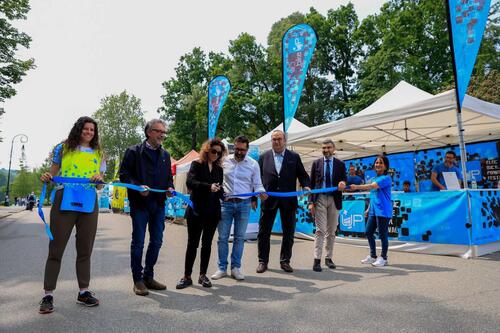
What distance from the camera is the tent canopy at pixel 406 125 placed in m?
7.59

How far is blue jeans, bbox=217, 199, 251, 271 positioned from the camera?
4.84m

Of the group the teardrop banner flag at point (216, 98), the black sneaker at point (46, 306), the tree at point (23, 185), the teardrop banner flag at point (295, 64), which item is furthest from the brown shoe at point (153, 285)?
the tree at point (23, 185)

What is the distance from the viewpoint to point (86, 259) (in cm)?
370

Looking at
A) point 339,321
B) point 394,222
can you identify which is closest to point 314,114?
point 394,222

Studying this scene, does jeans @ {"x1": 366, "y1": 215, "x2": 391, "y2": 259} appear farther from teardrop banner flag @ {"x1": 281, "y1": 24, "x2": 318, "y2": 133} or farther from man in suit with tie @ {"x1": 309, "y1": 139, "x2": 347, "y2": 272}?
teardrop banner flag @ {"x1": 281, "y1": 24, "x2": 318, "y2": 133}

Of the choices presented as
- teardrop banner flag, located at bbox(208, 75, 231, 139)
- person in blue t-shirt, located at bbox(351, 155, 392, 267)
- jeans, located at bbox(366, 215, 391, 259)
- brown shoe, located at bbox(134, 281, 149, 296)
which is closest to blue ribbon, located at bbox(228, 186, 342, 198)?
Answer: person in blue t-shirt, located at bbox(351, 155, 392, 267)

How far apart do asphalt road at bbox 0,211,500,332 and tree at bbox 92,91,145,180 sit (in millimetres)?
50110

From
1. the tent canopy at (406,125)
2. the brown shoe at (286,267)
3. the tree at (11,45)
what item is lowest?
the brown shoe at (286,267)

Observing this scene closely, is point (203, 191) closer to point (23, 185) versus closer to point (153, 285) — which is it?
point (153, 285)

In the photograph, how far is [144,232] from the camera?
4086 mm

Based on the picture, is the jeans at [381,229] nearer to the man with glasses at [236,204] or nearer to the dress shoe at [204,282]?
the man with glasses at [236,204]

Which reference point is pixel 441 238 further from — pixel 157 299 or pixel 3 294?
pixel 3 294

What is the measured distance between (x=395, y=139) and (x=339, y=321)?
35.1ft

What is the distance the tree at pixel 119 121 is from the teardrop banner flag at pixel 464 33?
50906 mm
